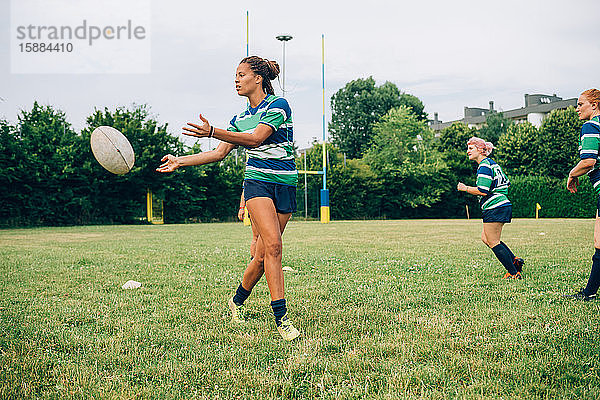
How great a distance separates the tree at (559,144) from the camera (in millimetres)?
38000

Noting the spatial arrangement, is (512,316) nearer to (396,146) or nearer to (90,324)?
(90,324)

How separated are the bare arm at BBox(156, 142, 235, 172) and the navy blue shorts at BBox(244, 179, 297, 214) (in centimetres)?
34

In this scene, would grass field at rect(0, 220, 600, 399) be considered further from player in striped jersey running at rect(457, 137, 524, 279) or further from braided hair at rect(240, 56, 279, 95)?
braided hair at rect(240, 56, 279, 95)

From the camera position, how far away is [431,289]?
5.44m

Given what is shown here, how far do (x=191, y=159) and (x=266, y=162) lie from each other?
0.59m

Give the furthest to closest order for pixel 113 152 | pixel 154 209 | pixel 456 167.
A: pixel 456 167 → pixel 154 209 → pixel 113 152

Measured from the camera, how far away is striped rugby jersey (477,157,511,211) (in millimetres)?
6555

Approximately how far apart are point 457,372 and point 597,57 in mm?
24431

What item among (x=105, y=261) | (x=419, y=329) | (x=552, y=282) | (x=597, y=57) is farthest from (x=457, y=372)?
(x=597, y=57)

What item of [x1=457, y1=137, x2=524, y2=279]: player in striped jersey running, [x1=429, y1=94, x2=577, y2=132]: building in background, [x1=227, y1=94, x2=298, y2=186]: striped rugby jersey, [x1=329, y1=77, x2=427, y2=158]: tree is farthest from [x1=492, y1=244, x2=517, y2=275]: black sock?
[x1=429, y1=94, x2=577, y2=132]: building in background

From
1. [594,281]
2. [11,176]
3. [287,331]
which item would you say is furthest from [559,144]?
[287,331]

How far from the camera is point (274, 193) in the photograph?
3932 millimetres

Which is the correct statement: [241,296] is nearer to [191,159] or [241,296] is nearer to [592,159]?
[191,159]

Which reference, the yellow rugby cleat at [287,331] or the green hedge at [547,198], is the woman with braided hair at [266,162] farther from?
the green hedge at [547,198]
